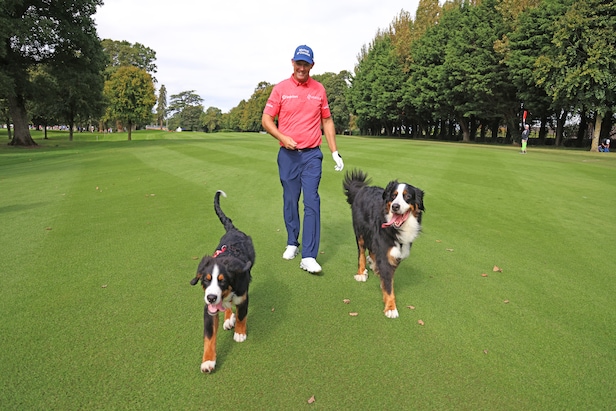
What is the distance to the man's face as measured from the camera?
474 centimetres

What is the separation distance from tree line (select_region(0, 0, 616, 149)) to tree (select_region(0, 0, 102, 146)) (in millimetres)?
80

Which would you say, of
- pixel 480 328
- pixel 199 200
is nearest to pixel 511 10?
pixel 199 200

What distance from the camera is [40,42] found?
2588cm

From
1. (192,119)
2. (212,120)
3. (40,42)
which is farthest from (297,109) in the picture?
(192,119)

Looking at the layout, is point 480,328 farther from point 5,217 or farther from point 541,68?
point 541,68

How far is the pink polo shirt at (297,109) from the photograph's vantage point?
4.96 metres

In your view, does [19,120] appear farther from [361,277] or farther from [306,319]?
[306,319]

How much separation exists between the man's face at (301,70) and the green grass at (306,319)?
268 centimetres

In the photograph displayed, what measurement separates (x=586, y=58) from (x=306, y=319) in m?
36.3

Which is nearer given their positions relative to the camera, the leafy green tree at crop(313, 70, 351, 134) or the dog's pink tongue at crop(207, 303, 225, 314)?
the dog's pink tongue at crop(207, 303, 225, 314)

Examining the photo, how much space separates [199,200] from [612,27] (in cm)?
3497

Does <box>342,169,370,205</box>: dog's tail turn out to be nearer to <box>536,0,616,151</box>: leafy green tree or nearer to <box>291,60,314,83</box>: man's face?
<box>291,60,314,83</box>: man's face

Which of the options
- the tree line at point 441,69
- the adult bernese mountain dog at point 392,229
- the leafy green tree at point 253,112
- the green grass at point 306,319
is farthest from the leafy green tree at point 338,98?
the adult bernese mountain dog at point 392,229

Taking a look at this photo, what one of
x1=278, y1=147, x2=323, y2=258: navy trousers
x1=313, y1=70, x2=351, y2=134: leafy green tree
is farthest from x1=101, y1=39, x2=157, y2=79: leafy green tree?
x1=278, y1=147, x2=323, y2=258: navy trousers
